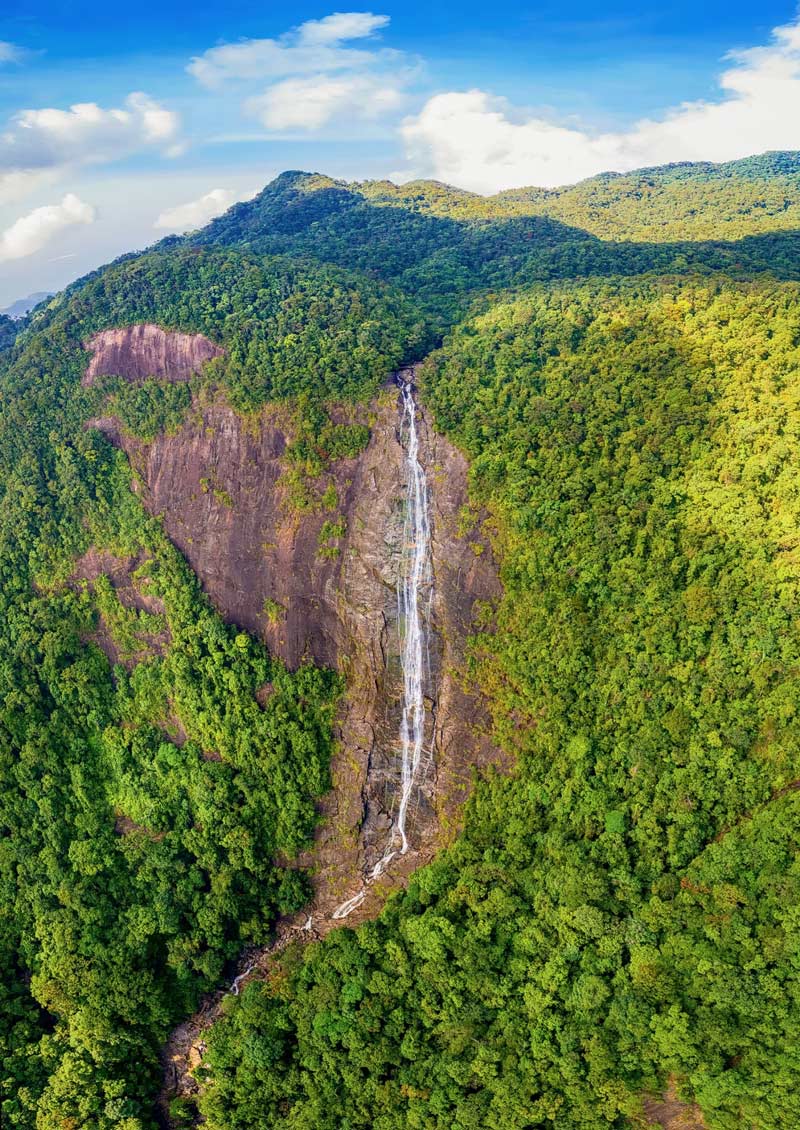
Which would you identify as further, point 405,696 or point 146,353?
point 146,353

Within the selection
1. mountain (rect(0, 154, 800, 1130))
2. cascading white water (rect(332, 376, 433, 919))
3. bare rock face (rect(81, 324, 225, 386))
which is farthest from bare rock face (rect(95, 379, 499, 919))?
bare rock face (rect(81, 324, 225, 386))

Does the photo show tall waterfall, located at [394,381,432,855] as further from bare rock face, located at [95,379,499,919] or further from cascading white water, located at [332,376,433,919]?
bare rock face, located at [95,379,499,919]

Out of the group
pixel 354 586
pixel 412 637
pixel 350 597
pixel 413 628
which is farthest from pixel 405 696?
pixel 354 586

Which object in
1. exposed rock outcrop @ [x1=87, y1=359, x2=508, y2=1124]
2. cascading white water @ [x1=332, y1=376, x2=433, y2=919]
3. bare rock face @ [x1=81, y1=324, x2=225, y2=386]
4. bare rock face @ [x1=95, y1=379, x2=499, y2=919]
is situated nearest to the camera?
exposed rock outcrop @ [x1=87, y1=359, x2=508, y2=1124]

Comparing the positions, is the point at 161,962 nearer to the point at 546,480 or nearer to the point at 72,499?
the point at 72,499

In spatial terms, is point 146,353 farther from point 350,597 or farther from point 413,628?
point 413,628

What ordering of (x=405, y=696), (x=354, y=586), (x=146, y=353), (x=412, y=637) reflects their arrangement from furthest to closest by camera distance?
1. (x=146, y=353)
2. (x=354, y=586)
3. (x=405, y=696)
4. (x=412, y=637)
